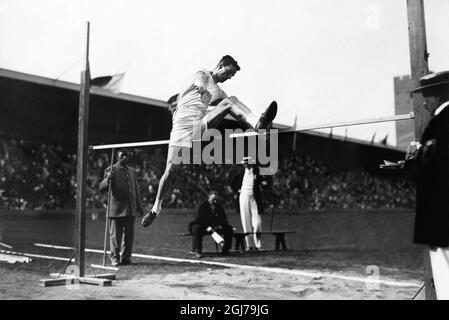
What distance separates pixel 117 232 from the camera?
621 centimetres

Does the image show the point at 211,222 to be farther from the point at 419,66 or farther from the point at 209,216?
the point at 419,66

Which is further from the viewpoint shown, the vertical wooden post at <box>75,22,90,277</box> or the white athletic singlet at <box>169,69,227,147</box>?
the vertical wooden post at <box>75,22,90,277</box>

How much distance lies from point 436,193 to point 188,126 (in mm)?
2188

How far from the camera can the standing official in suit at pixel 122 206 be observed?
19.1 ft

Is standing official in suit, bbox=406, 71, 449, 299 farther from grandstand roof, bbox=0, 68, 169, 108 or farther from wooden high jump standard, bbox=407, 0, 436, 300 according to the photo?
grandstand roof, bbox=0, 68, 169, 108

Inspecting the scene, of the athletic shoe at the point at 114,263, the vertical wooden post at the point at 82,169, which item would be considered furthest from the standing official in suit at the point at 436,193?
the athletic shoe at the point at 114,263

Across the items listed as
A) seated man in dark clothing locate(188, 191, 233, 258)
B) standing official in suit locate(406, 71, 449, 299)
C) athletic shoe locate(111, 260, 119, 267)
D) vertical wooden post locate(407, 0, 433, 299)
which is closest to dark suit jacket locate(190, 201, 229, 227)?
seated man in dark clothing locate(188, 191, 233, 258)

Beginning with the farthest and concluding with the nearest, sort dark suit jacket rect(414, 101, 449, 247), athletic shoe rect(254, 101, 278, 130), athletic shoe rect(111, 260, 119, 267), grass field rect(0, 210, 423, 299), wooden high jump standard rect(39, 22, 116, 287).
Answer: athletic shoe rect(111, 260, 119, 267) < grass field rect(0, 210, 423, 299) < wooden high jump standard rect(39, 22, 116, 287) < athletic shoe rect(254, 101, 278, 130) < dark suit jacket rect(414, 101, 449, 247)

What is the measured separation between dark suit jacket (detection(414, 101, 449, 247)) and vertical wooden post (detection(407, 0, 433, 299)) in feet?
1.39

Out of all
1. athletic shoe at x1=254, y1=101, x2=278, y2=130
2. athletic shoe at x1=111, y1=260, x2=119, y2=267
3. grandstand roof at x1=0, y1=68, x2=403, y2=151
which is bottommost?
athletic shoe at x1=111, y1=260, x2=119, y2=267

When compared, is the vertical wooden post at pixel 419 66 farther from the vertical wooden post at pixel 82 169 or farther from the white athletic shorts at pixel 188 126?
the vertical wooden post at pixel 82 169

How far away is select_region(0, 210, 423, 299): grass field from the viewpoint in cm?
530

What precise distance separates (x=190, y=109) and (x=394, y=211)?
611cm

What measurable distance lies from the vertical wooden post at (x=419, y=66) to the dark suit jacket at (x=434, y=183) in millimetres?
423
